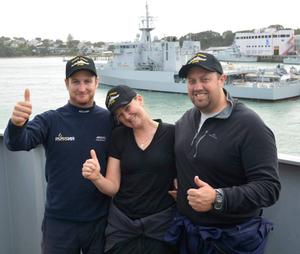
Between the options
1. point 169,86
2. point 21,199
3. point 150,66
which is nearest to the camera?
point 21,199

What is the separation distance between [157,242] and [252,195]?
48 cm

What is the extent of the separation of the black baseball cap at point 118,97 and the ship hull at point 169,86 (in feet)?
72.4

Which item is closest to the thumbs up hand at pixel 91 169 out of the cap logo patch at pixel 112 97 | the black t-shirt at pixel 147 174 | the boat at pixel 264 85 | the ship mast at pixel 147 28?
the black t-shirt at pixel 147 174

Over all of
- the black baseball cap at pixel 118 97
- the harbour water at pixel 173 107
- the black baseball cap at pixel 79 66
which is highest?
the black baseball cap at pixel 79 66

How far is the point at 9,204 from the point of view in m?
2.21

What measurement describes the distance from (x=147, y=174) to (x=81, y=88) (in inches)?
18.1

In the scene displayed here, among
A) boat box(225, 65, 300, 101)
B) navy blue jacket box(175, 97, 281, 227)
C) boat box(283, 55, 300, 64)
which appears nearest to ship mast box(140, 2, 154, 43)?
boat box(225, 65, 300, 101)

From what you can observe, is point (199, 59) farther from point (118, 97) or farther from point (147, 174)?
point (147, 174)

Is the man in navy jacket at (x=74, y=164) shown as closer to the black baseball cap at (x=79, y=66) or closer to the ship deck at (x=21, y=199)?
the black baseball cap at (x=79, y=66)

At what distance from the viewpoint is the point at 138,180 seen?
151cm

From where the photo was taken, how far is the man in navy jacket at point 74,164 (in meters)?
1.59

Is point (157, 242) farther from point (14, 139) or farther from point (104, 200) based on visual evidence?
point (14, 139)

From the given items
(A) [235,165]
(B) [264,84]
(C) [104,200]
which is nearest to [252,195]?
(A) [235,165]

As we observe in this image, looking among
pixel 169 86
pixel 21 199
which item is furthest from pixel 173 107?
pixel 21 199
